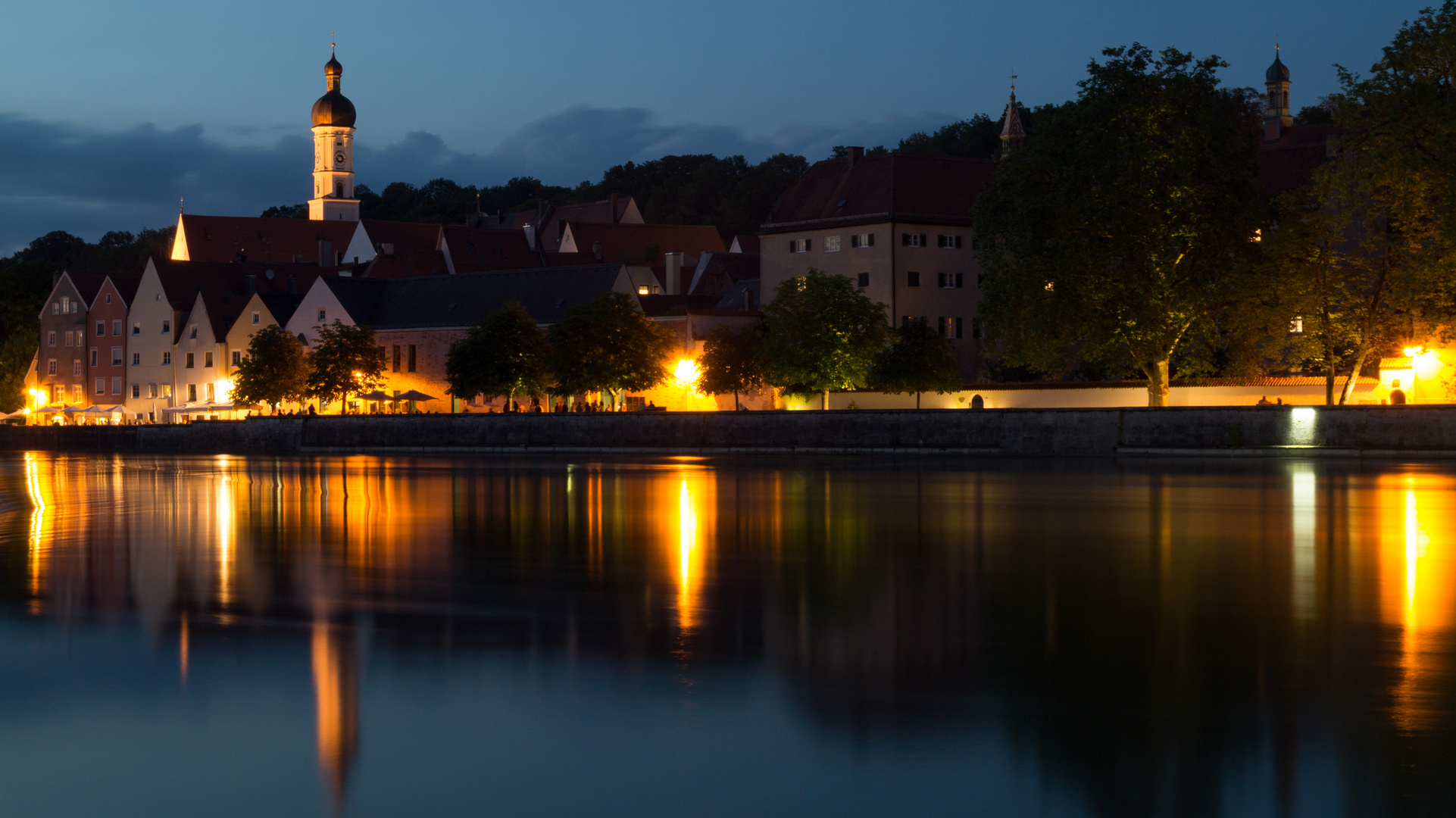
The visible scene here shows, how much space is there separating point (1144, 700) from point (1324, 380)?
178 ft

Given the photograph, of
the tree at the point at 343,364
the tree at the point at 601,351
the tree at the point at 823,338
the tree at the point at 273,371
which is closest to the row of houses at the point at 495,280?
the tree at the point at 343,364

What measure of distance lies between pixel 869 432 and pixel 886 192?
87.8ft

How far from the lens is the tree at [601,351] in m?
76.4

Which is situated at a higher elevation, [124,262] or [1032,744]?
[124,262]

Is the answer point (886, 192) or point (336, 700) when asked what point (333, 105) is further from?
point (336, 700)

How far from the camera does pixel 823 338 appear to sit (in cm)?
6944

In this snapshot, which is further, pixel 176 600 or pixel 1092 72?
pixel 1092 72

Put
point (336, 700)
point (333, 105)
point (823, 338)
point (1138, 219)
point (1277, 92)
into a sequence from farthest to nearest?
1. point (333, 105)
2. point (1277, 92)
3. point (823, 338)
4. point (1138, 219)
5. point (336, 700)

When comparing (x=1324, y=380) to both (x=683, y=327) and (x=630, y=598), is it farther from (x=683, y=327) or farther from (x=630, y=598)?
(x=630, y=598)

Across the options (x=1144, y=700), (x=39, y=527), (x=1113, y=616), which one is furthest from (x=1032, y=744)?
(x=39, y=527)

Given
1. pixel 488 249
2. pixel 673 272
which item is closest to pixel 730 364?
pixel 673 272

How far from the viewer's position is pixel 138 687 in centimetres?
1068

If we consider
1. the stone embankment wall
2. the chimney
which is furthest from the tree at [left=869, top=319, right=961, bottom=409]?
the chimney

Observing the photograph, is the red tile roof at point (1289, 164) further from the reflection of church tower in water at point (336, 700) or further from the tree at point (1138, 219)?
the reflection of church tower in water at point (336, 700)
